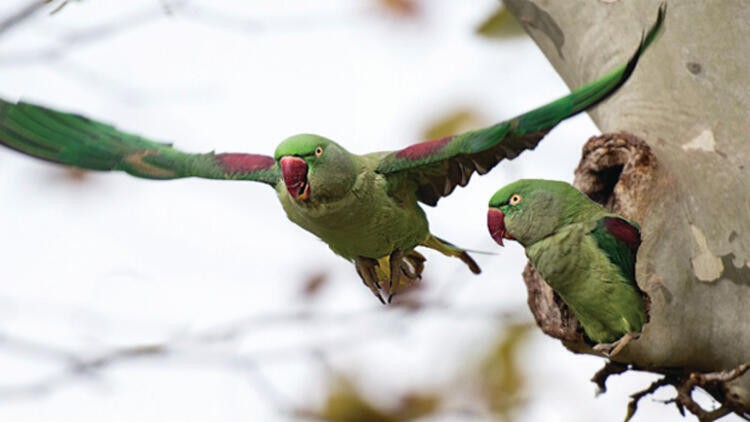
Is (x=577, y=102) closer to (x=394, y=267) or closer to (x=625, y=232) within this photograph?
(x=625, y=232)

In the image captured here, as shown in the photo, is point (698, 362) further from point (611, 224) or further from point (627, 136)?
point (627, 136)

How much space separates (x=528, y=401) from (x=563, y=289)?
298 cm

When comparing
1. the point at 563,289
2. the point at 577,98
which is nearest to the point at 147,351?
the point at 563,289

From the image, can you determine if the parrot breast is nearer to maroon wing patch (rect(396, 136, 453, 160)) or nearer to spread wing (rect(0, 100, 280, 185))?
maroon wing patch (rect(396, 136, 453, 160))

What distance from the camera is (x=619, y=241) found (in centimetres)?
351

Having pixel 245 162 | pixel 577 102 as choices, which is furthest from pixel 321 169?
pixel 577 102

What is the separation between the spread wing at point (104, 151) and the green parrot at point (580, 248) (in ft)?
2.65

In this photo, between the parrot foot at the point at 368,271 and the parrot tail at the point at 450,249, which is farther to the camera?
the parrot tail at the point at 450,249

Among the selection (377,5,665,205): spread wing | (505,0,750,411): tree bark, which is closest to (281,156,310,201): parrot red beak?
(377,5,665,205): spread wing

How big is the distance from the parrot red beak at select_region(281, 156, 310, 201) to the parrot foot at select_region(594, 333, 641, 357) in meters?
1.10

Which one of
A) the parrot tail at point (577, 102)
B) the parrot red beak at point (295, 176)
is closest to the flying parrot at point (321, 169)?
the parrot red beak at point (295, 176)

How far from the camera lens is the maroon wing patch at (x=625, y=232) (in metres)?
3.50

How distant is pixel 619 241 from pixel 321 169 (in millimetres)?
976

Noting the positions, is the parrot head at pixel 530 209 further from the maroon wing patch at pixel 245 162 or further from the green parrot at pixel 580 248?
the maroon wing patch at pixel 245 162
